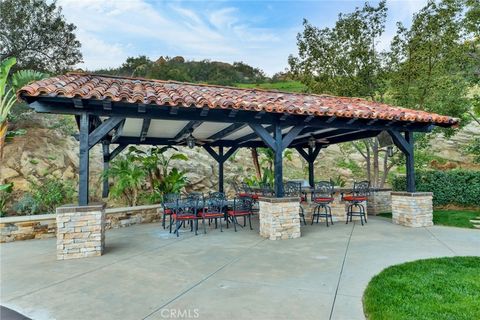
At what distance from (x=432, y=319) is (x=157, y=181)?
9287mm

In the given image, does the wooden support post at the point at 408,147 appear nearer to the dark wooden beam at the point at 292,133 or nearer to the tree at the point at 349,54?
the dark wooden beam at the point at 292,133

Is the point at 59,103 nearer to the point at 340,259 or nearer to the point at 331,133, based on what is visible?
the point at 340,259

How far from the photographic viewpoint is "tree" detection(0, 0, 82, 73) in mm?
10555

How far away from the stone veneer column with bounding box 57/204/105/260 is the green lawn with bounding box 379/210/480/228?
839cm

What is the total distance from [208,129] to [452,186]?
26.3 feet

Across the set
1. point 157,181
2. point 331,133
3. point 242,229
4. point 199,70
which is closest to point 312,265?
point 242,229

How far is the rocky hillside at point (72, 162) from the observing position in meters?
9.77

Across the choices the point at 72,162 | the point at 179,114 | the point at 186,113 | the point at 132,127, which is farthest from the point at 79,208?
the point at 72,162

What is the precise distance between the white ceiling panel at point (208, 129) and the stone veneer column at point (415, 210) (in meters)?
5.18

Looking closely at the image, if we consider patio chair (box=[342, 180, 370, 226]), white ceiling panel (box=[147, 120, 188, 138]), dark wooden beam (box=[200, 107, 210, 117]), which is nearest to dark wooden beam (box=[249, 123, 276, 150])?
dark wooden beam (box=[200, 107, 210, 117])

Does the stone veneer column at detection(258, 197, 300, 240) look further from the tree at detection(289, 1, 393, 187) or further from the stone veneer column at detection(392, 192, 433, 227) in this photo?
the tree at detection(289, 1, 393, 187)

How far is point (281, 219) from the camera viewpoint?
6523mm

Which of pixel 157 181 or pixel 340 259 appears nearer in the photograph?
pixel 340 259

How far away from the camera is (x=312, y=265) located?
457 cm
